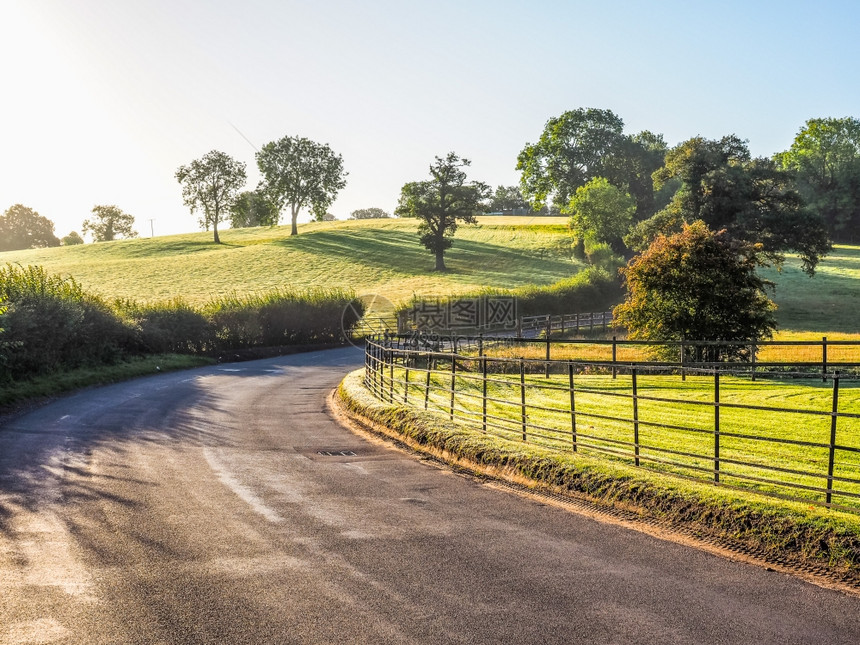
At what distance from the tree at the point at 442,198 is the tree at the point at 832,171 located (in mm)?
42012

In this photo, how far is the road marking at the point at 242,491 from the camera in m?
9.40

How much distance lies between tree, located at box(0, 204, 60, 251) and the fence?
157523mm

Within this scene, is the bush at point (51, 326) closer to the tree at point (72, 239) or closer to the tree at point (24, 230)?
the tree at point (24, 230)

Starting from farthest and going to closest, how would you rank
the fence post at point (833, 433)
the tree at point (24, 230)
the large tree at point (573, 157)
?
the tree at point (24, 230), the large tree at point (573, 157), the fence post at point (833, 433)

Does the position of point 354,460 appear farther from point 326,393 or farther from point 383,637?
point 326,393

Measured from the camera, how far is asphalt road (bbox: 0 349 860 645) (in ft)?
19.1

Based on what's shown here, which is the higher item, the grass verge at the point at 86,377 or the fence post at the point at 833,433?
the fence post at the point at 833,433

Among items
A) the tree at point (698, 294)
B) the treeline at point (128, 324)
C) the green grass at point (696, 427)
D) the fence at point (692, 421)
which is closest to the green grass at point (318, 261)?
the treeline at point (128, 324)


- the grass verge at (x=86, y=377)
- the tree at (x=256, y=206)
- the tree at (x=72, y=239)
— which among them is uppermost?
the tree at (x=256, y=206)

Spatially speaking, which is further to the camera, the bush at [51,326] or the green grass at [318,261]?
the green grass at [318,261]

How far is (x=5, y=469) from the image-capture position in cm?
1268

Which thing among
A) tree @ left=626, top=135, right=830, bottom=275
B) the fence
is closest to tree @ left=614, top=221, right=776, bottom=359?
the fence

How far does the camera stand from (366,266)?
86.9m

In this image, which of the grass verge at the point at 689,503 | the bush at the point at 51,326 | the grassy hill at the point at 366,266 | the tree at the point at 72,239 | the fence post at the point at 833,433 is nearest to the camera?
the grass verge at the point at 689,503
